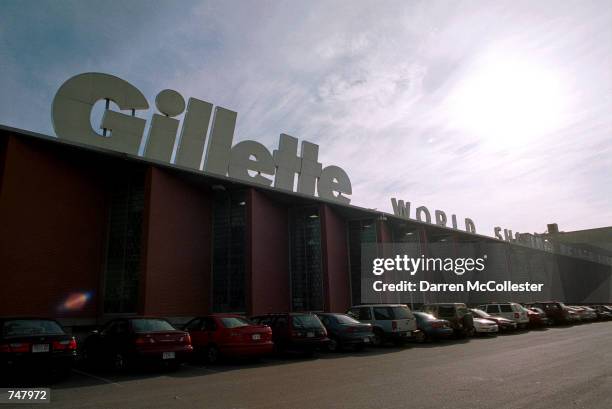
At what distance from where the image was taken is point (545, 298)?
2099 inches

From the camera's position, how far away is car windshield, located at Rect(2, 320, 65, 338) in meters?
9.02

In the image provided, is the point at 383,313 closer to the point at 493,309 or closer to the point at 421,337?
the point at 421,337

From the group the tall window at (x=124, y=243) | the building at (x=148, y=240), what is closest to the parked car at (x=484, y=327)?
the building at (x=148, y=240)

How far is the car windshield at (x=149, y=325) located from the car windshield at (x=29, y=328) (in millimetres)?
1641

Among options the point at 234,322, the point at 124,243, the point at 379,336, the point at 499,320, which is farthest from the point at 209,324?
the point at 499,320

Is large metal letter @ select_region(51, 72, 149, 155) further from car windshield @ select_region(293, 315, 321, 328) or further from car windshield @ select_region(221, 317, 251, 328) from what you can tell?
car windshield @ select_region(293, 315, 321, 328)

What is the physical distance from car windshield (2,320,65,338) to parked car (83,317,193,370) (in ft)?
4.81

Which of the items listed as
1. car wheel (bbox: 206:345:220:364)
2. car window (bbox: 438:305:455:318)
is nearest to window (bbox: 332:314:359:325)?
car wheel (bbox: 206:345:220:364)

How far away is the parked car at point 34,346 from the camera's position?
8.47 m

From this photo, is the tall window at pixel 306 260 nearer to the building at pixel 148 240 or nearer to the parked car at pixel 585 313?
the building at pixel 148 240

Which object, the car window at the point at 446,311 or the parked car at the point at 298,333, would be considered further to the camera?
the car window at the point at 446,311

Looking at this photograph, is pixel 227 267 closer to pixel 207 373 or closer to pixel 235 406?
pixel 207 373

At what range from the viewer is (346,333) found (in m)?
14.7

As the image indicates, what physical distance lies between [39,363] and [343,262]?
19649 mm
